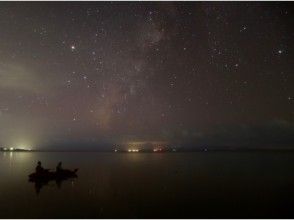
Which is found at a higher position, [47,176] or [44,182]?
[47,176]

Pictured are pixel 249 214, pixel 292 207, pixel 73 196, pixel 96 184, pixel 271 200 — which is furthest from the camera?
pixel 96 184

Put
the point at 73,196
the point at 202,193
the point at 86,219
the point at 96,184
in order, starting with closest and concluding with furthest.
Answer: the point at 86,219, the point at 73,196, the point at 202,193, the point at 96,184

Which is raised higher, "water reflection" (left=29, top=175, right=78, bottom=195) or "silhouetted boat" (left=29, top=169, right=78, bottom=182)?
"silhouetted boat" (left=29, top=169, right=78, bottom=182)

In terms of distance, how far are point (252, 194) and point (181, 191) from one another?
27.5 ft

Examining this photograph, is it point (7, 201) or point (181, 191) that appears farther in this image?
point (181, 191)

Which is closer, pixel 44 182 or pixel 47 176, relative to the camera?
pixel 44 182

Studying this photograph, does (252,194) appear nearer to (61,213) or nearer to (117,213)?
(117,213)

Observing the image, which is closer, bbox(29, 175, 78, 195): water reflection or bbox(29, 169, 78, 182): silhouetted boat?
bbox(29, 175, 78, 195): water reflection

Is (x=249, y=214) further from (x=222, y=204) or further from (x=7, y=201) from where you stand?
(x=7, y=201)

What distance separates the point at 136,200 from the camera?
30.2m

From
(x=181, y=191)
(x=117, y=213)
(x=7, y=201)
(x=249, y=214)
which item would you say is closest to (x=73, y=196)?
(x=7, y=201)

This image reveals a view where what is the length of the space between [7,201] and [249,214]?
76.5 ft

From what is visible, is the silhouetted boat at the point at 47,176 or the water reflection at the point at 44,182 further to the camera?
the silhouetted boat at the point at 47,176

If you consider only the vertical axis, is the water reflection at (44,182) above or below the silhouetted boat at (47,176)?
below
